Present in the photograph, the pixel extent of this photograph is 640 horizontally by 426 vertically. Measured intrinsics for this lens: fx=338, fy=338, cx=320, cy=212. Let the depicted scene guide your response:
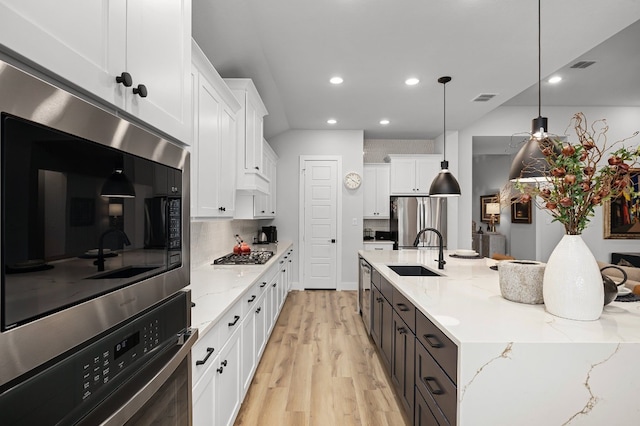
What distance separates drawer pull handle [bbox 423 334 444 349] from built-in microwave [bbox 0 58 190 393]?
44.8 inches

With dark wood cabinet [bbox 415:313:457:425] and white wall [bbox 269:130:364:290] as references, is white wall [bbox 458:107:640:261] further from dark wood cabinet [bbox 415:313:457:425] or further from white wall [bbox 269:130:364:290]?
dark wood cabinet [bbox 415:313:457:425]

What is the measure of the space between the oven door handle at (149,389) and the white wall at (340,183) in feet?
16.2

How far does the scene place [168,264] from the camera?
3.11 feet

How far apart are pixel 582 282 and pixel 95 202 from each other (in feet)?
5.79

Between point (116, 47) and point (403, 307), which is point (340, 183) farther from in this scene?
point (116, 47)

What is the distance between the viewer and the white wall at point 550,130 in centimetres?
575

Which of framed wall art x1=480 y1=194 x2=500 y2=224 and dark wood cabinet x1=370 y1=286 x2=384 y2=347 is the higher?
framed wall art x1=480 y1=194 x2=500 y2=224

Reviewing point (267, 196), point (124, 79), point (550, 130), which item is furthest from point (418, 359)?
point (550, 130)

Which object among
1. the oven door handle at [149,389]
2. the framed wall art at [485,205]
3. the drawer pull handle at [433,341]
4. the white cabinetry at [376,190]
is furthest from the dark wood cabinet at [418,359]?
the framed wall art at [485,205]

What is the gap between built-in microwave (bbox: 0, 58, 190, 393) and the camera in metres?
0.48

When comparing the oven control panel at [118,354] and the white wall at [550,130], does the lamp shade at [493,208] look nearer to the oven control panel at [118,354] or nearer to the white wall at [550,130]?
the white wall at [550,130]

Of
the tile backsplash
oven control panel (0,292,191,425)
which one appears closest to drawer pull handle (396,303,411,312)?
oven control panel (0,292,191,425)

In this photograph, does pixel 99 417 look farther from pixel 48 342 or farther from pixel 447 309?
pixel 447 309

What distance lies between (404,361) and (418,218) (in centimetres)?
396
